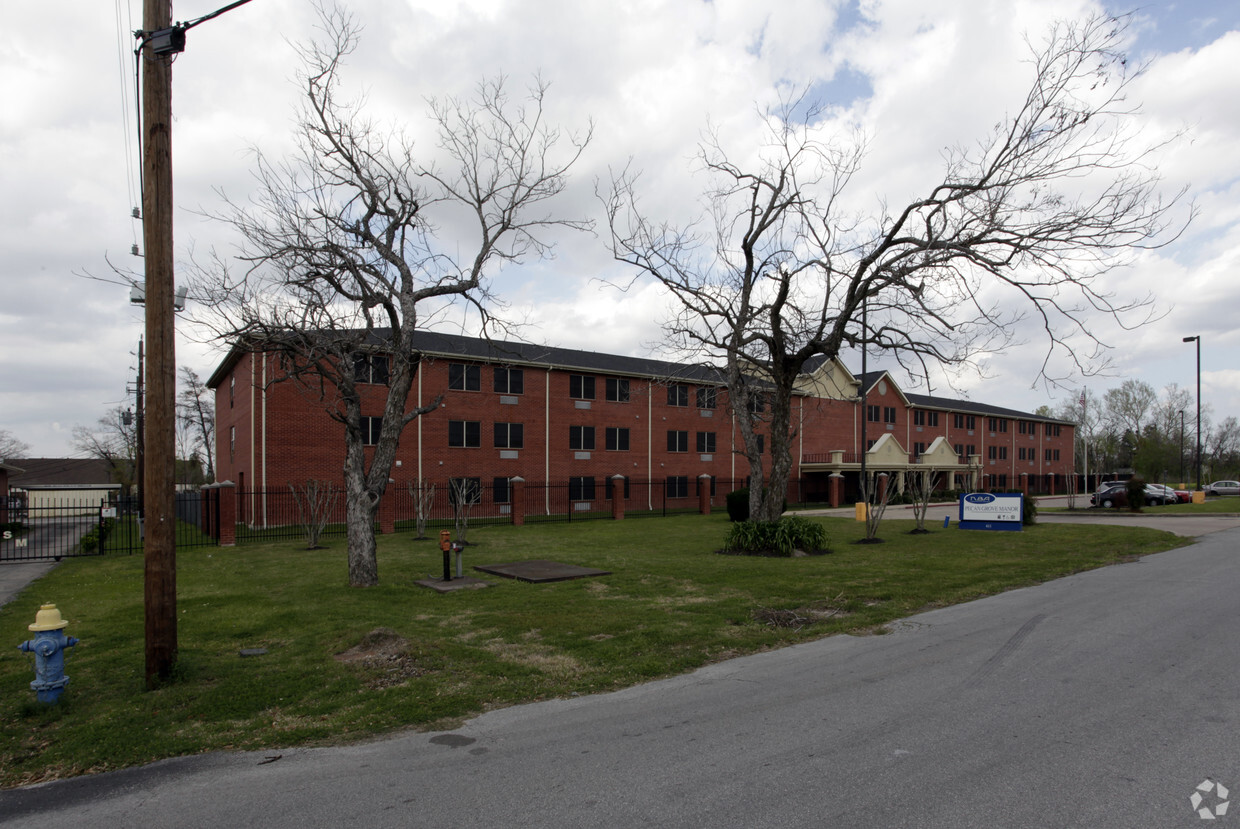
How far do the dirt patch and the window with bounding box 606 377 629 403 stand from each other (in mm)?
30200

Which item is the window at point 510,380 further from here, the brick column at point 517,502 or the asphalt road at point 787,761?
the asphalt road at point 787,761

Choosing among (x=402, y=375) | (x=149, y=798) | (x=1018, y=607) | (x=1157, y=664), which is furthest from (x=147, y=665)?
(x=1018, y=607)

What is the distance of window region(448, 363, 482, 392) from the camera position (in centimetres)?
3281

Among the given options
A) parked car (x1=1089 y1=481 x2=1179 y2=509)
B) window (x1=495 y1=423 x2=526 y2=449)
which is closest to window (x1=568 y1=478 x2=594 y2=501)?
window (x1=495 y1=423 x2=526 y2=449)

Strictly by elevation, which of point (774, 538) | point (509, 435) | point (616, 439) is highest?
point (509, 435)

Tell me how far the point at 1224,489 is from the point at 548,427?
59388 mm

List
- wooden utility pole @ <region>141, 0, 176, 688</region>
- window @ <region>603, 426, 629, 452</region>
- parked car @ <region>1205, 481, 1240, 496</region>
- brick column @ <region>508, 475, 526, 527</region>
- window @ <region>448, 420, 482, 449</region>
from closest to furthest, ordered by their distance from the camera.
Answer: wooden utility pole @ <region>141, 0, 176, 688</region> → brick column @ <region>508, 475, 526, 527</region> → window @ <region>448, 420, 482, 449</region> → window @ <region>603, 426, 629, 452</region> → parked car @ <region>1205, 481, 1240, 496</region>

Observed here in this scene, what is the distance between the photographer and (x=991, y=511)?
965 inches

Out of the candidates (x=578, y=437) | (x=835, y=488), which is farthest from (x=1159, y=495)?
(x=578, y=437)

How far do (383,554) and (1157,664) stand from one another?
15906mm

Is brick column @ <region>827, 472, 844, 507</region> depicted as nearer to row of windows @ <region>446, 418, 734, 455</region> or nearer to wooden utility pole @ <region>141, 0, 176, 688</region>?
row of windows @ <region>446, 418, 734, 455</region>

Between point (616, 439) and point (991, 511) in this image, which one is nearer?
point (991, 511)

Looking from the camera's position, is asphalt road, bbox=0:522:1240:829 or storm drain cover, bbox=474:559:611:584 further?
storm drain cover, bbox=474:559:611:584

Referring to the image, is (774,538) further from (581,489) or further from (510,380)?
(581,489)
